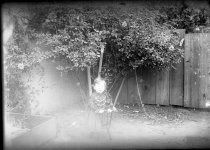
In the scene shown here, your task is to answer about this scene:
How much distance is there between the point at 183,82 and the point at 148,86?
0.99 metres

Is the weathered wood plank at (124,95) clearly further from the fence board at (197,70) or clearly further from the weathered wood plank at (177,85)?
the fence board at (197,70)

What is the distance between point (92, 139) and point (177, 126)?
2.05m

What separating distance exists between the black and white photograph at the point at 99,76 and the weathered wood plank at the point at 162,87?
28 mm

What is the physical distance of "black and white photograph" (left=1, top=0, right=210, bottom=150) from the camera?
4586mm

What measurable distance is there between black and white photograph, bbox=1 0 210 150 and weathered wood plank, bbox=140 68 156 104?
3cm

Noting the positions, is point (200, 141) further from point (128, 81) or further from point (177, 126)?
point (128, 81)

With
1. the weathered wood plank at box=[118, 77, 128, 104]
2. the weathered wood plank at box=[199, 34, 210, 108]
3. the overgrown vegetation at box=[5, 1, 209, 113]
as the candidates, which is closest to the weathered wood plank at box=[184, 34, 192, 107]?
the weathered wood plank at box=[199, 34, 210, 108]

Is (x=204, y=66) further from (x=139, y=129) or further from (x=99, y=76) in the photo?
(x=99, y=76)

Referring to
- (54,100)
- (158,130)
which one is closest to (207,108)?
(158,130)

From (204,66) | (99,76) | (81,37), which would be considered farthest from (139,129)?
(204,66)

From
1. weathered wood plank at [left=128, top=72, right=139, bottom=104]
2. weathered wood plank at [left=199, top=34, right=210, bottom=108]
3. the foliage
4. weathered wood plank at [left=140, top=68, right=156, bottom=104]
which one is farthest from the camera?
the foliage

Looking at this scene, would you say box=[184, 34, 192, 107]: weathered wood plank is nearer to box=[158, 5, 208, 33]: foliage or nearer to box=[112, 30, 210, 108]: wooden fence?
box=[112, 30, 210, 108]: wooden fence

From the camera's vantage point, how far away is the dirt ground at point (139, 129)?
4410mm

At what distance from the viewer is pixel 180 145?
436cm
